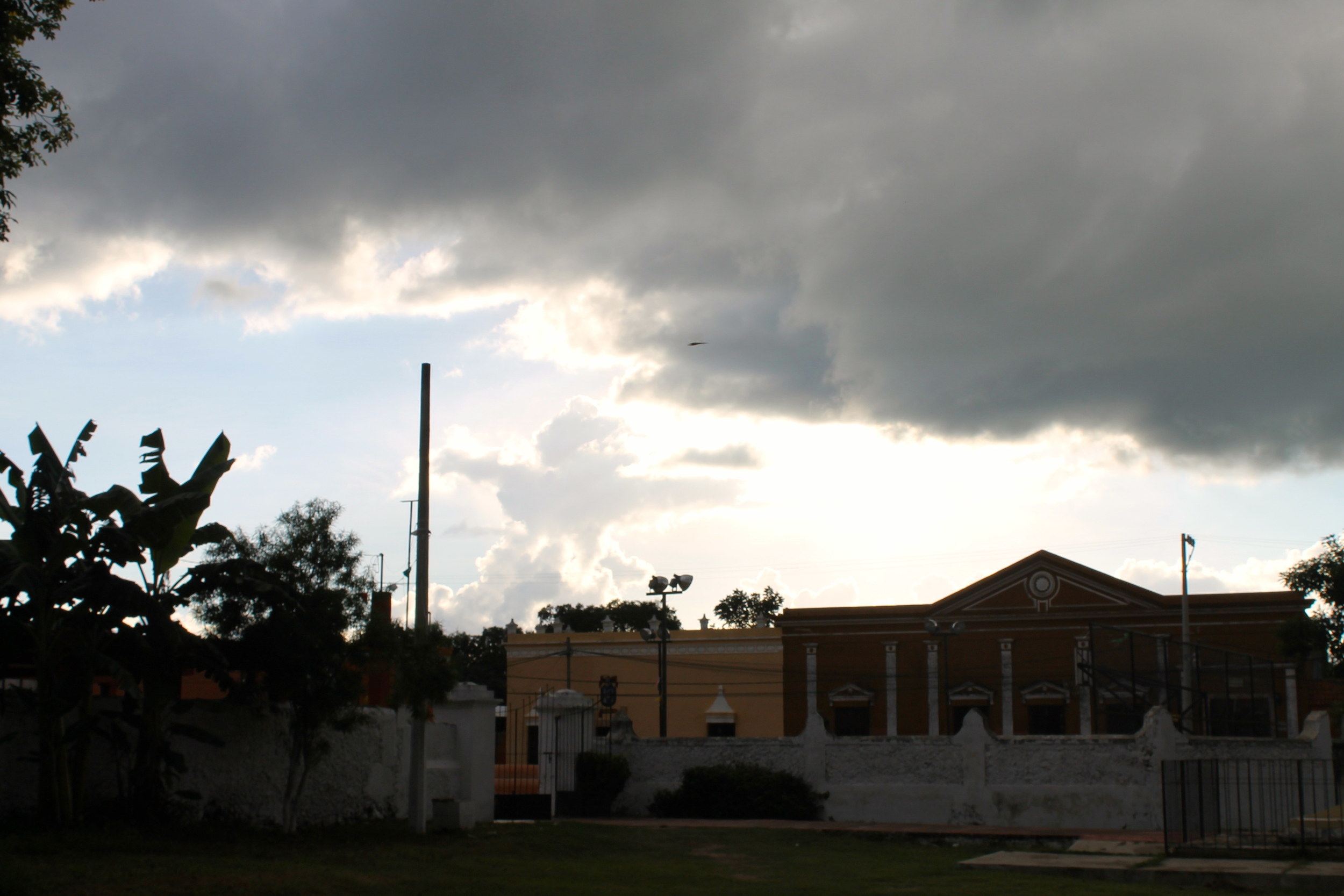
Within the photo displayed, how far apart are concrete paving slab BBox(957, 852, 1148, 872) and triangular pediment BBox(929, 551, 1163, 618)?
2882 cm

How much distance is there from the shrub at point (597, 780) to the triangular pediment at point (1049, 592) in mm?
24308

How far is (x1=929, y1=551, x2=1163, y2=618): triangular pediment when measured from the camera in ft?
144

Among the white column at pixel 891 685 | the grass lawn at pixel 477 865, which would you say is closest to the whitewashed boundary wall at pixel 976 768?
the grass lawn at pixel 477 865

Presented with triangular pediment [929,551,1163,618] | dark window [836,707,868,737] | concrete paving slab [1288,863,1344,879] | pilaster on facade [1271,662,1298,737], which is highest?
triangular pediment [929,551,1163,618]

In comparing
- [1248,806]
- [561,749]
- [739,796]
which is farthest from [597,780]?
[1248,806]

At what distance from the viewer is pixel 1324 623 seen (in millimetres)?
39500

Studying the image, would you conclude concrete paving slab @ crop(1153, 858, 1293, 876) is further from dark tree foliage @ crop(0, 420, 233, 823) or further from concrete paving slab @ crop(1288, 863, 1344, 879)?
dark tree foliage @ crop(0, 420, 233, 823)

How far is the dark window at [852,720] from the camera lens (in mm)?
45375

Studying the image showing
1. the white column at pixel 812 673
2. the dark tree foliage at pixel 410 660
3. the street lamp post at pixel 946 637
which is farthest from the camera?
the white column at pixel 812 673

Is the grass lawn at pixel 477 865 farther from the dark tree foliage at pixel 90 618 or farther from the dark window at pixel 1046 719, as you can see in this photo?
the dark window at pixel 1046 719

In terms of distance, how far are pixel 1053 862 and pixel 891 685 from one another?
30268 millimetres

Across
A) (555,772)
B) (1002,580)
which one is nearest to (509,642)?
(1002,580)

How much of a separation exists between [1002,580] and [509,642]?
68.0ft

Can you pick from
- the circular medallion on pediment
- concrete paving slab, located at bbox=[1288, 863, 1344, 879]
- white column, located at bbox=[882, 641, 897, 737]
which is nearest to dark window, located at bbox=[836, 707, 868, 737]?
white column, located at bbox=[882, 641, 897, 737]
